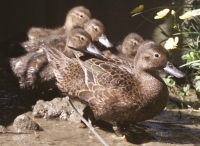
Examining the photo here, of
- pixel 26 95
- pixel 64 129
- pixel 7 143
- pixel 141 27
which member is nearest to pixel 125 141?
pixel 64 129

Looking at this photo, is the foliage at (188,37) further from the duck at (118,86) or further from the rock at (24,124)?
the rock at (24,124)

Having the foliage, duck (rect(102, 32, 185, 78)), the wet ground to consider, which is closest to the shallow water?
the wet ground

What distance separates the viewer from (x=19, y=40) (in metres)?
6.28

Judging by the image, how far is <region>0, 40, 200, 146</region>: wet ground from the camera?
4672 millimetres

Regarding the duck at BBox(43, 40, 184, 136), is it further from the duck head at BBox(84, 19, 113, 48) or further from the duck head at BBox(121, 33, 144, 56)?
the duck head at BBox(84, 19, 113, 48)

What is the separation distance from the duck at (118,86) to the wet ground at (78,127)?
0.71 feet

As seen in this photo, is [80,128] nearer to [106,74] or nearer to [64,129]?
[64,129]

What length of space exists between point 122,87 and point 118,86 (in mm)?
34

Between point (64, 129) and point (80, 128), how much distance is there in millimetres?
146

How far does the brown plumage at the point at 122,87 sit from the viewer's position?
4.60 meters

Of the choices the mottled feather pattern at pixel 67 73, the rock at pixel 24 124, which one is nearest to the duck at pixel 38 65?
the mottled feather pattern at pixel 67 73

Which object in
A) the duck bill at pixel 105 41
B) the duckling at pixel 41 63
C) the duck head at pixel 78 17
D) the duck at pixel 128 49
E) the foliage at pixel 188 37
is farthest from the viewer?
the duck head at pixel 78 17

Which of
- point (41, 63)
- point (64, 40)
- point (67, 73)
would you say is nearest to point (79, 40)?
point (64, 40)

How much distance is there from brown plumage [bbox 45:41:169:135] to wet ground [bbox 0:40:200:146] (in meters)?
0.23
